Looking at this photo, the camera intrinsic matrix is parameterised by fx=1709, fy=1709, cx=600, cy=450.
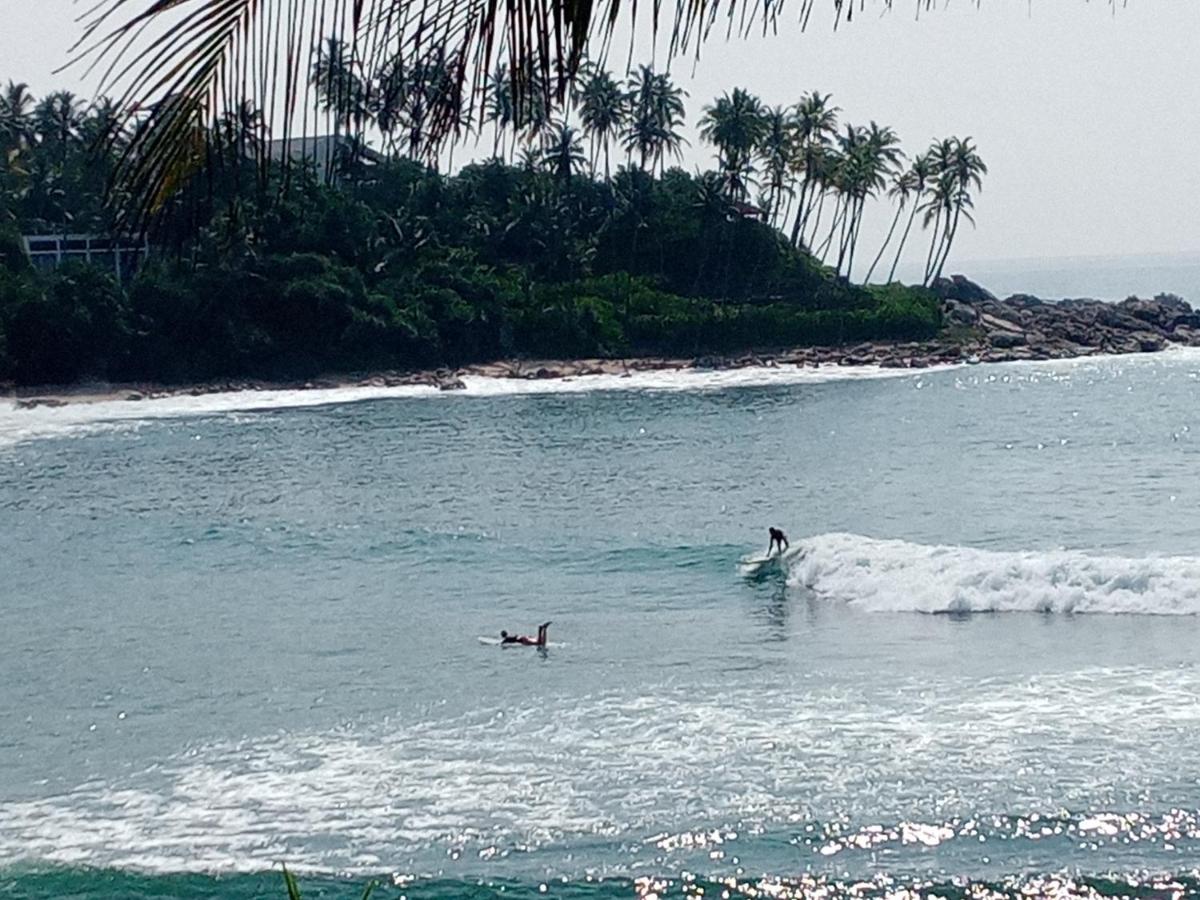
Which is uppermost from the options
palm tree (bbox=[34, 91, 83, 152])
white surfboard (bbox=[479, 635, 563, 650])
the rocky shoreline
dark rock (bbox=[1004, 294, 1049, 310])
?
palm tree (bbox=[34, 91, 83, 152])

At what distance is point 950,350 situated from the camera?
9044 cm

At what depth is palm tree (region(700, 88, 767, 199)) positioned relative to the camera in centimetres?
9969

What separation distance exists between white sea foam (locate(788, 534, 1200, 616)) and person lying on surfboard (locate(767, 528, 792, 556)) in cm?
141

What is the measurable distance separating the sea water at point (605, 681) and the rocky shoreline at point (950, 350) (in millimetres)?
30921

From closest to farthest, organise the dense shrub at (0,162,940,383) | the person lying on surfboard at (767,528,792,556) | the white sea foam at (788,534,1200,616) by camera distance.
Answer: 1. the white sea foam at (788,534,1200,616)
2. the person lying on surfboard at (767,528,792,556)
3. the dense shrub at (0,162,940,383)

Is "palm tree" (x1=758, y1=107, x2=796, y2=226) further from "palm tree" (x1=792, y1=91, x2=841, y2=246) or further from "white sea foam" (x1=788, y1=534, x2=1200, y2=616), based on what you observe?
"white sea foam" (x1=788, y1=534, x2=1200, y2=616)

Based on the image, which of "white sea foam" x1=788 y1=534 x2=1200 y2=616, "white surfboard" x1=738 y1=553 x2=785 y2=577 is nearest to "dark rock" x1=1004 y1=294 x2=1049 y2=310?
"white surfboard" x1=738 y1=553 x2=785 y2=577

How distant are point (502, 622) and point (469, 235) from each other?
70735 mm

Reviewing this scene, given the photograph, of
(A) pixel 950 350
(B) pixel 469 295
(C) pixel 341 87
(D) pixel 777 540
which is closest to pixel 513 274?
(B) pixel 469 295

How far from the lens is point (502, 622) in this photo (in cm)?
2431

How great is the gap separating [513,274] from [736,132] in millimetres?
17676

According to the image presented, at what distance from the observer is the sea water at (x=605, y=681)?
44.3 ft

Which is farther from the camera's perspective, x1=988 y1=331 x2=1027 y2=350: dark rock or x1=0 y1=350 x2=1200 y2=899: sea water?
x1=988 y1=331 x2=1027 y2=350: dark rock

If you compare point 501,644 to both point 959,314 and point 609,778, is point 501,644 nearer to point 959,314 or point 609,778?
point 609,778
